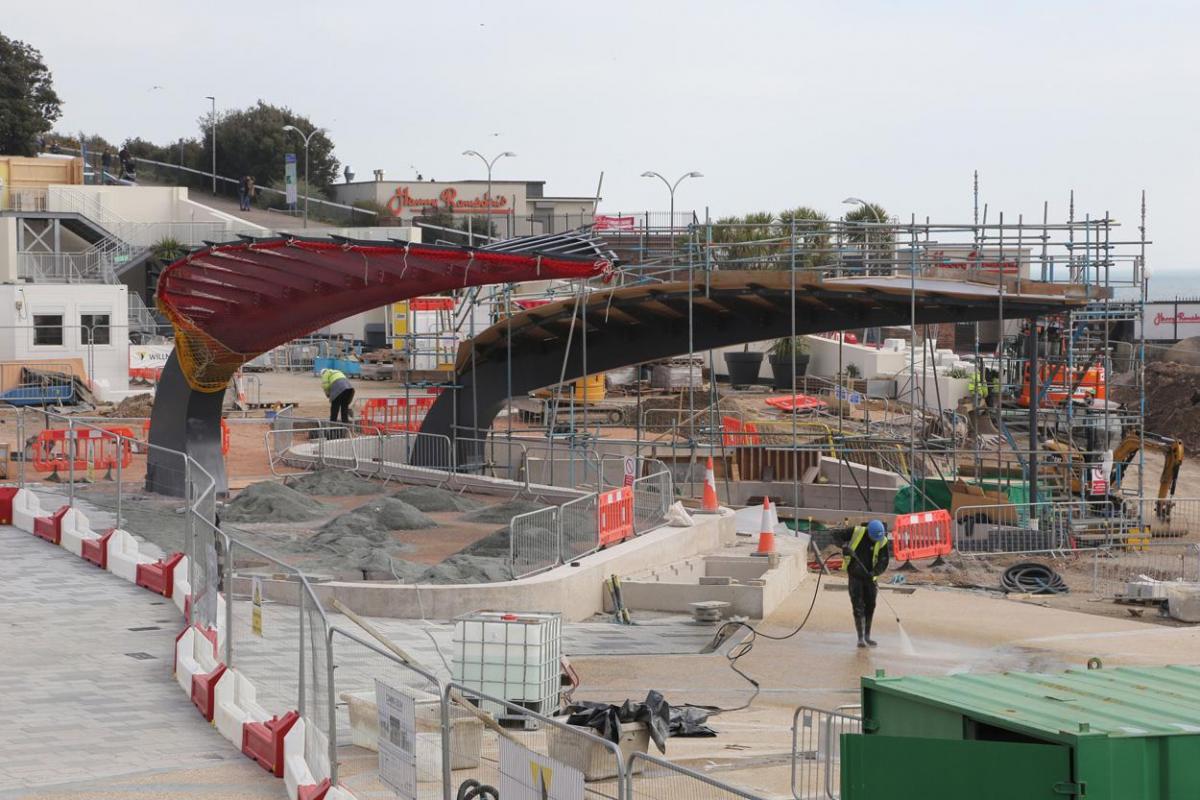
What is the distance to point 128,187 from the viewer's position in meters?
65.8

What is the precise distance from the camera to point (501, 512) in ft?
80.2

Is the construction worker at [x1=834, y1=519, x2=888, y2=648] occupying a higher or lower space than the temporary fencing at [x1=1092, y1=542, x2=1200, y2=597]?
higher

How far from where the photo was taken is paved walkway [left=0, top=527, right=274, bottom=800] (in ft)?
37.4

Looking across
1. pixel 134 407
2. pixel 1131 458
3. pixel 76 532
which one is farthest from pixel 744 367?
pixel 76 532

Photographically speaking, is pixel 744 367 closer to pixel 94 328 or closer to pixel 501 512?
pixel 94 328

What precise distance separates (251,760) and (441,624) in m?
5.54

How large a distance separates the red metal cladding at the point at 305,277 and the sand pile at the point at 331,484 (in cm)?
253

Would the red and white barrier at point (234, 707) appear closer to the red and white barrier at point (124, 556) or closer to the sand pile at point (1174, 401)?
the red and white barrier at point (124, 556)

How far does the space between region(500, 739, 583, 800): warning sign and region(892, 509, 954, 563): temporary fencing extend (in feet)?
54.1

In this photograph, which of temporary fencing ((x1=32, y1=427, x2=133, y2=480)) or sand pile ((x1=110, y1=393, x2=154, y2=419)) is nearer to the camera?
temporary fencing ((x1=32, y1=427, x2=133, y2=480))

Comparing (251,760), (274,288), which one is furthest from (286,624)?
(274,288)

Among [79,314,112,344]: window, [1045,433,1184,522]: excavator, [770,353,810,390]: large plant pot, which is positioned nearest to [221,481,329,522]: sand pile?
[1045,433,1184,522]: excavator

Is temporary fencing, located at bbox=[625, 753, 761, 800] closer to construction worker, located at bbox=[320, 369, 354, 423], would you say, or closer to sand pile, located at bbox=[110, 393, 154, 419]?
construction worker, located at bbox=[320, 369, 354, 423]

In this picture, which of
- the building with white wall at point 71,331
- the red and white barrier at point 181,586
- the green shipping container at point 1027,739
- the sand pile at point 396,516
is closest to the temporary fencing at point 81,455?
the sand pile at point 396,516
